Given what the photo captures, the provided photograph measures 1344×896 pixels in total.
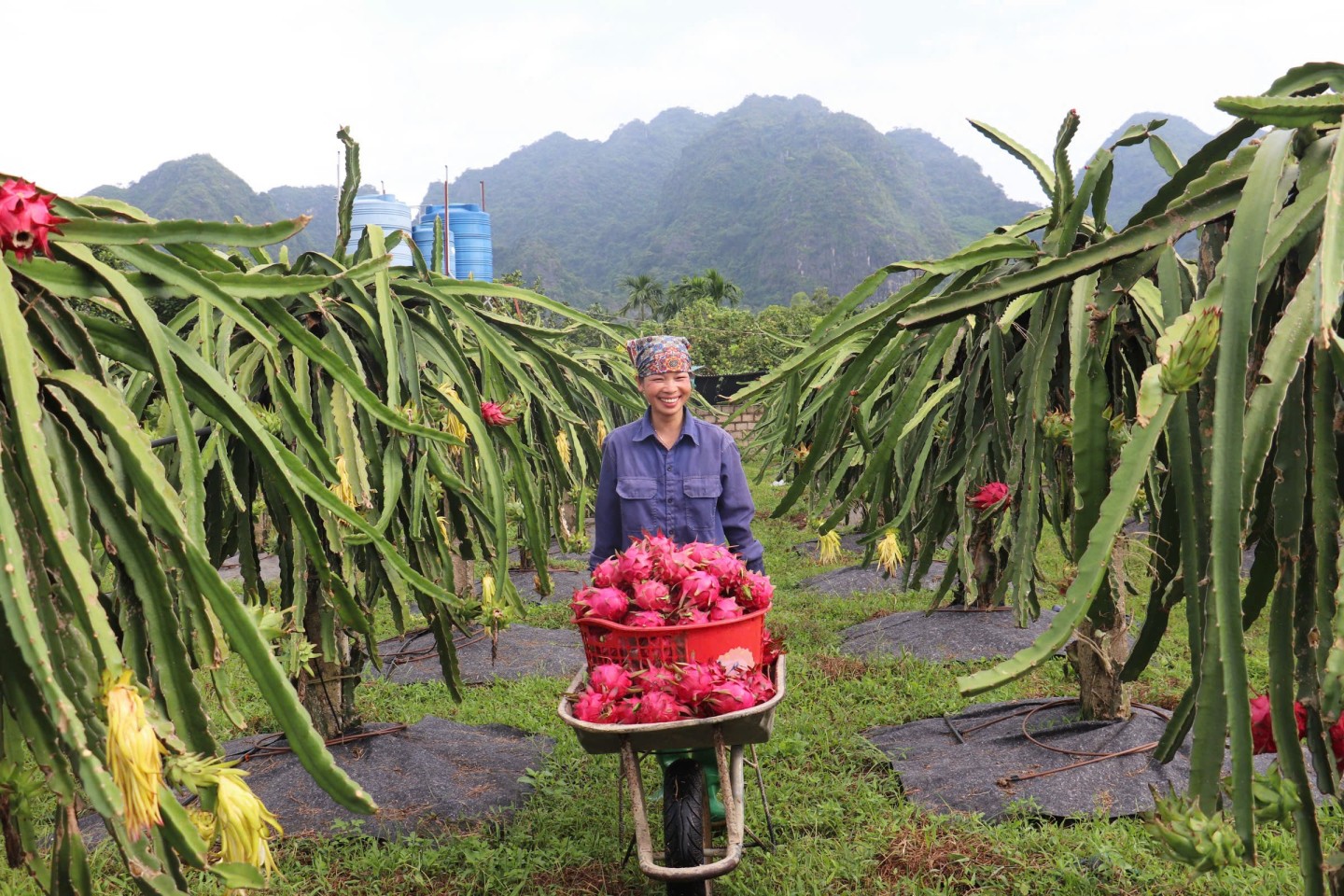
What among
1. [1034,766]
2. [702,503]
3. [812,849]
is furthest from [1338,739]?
[1034,766]

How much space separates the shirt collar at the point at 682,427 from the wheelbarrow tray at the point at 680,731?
2.93 ft

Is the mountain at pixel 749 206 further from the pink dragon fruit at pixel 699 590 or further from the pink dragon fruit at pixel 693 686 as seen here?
the pink dragon fruit at pixel 693 686

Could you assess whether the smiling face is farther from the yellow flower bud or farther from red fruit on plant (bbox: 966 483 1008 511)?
the yellow flower bud

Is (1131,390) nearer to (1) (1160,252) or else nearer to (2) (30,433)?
(1) (1160,252)

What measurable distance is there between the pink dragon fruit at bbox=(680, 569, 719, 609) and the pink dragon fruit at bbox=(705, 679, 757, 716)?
22 cm

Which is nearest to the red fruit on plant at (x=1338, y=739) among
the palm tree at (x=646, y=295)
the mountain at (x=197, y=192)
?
the palm tree at (x=646, y=295)

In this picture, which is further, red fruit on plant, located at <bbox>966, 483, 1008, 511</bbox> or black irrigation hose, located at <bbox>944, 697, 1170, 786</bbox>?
black irrigation hose, located at <bbox>944, 697, 1170, 786</bbox>

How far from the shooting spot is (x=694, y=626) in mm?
2498

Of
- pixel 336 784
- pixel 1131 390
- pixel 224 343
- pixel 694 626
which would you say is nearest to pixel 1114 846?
pixel 1131 390

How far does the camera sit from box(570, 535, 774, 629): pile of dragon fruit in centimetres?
258

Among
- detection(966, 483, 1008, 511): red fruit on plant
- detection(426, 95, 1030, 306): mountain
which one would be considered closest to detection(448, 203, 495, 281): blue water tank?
detection(966, 483, 1008, 511): red fruit on plant

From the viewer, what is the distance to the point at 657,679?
2467 millimetres

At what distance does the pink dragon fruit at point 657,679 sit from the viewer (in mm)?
2451

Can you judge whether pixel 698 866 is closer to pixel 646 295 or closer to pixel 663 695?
pixel 663 695
